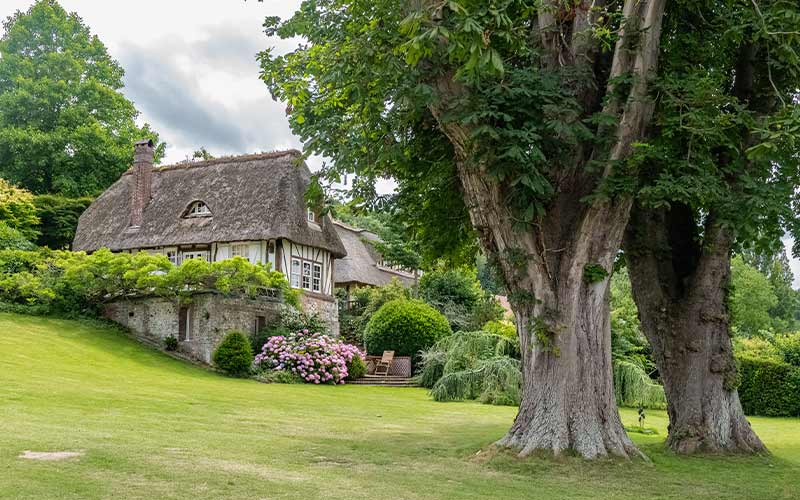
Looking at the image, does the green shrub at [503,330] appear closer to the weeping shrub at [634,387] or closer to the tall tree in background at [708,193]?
the weeping shrub at [634,387]

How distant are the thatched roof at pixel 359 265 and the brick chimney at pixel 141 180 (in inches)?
360

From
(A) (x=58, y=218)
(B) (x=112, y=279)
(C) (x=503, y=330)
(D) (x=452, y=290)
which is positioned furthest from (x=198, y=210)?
(C) (x=503, y=330)

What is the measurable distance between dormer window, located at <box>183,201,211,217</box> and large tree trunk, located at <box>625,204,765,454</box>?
2152 centimetres

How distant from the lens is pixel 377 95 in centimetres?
988

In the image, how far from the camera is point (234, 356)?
75.2ft

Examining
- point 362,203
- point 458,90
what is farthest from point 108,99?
point 458,90

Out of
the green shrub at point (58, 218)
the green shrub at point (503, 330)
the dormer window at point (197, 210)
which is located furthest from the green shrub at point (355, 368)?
the green shrub at point (58, 218)

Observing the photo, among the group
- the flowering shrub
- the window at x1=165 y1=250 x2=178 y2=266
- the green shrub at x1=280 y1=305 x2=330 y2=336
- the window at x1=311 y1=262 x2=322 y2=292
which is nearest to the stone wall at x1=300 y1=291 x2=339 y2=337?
the window at x1=311 y1=262 x2=322 y2=292

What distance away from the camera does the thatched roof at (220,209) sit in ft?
92.2

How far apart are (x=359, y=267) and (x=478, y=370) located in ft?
59.5

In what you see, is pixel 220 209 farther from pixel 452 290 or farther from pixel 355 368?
pixel 452 290

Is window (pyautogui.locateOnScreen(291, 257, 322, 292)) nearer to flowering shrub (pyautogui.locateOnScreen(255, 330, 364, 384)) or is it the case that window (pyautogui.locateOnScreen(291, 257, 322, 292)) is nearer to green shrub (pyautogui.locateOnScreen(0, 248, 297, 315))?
green shrub (pyautogui.locateOnScreen(0, 248, 297, 315))

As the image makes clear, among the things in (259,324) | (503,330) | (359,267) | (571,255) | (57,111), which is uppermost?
(57,111)

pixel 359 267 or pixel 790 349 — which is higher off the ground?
pixel 359 267
